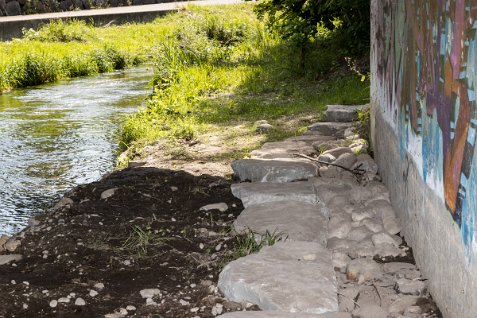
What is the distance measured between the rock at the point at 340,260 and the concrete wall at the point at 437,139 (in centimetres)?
38

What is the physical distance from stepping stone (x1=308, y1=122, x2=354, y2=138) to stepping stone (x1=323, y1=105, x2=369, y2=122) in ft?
0.86

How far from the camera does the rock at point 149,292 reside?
3.80 meters

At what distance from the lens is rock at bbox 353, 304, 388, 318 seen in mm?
3463

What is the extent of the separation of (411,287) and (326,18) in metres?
7.21

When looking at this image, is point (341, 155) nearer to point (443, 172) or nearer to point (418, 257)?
point (418, 257)

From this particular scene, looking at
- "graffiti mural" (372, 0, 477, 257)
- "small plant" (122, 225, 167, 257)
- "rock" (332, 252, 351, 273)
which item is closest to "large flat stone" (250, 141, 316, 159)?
"graffiti mural" (372, 0, 477, 257)

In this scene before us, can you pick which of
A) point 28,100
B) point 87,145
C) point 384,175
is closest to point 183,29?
point 28,100

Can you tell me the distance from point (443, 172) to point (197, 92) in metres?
7.66

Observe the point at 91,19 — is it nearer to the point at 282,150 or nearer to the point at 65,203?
the point at 282,150

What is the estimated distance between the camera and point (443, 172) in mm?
3211

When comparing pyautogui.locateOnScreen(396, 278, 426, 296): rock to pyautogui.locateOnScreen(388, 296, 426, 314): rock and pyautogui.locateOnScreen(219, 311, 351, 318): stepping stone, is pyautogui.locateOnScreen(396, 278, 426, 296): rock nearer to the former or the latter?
pyautogui.locateOnScreen(388, 296, 426, 314): rock

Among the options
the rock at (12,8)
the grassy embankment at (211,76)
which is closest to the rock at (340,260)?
the grassy embankment at (211,76)

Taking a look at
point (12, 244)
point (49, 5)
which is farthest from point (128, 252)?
point (49, 5)

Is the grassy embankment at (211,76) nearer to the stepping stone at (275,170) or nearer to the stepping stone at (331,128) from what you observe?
the stepping stone at (331,128)
